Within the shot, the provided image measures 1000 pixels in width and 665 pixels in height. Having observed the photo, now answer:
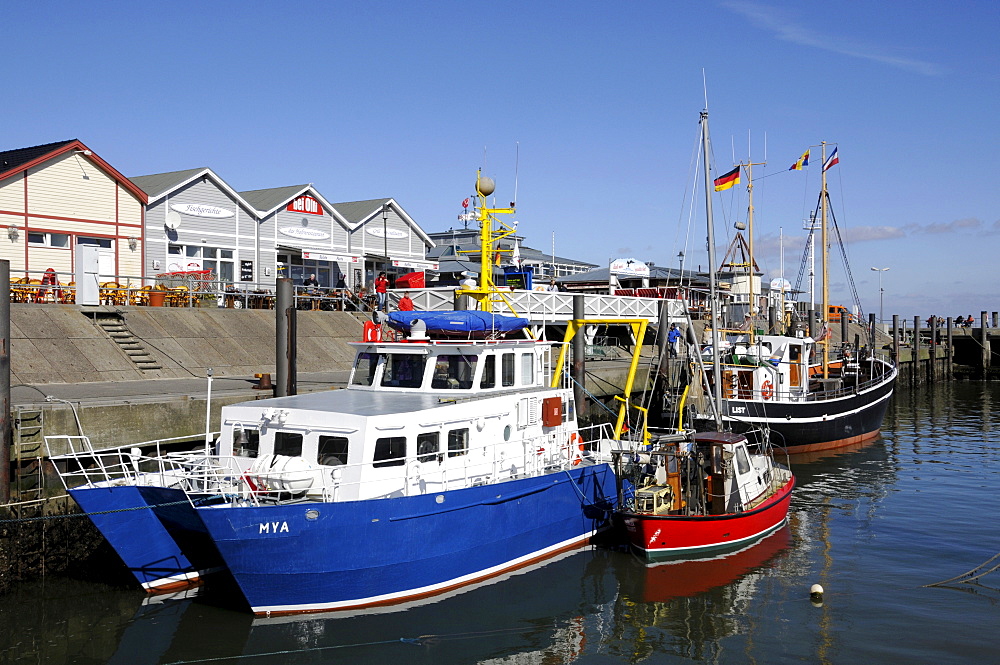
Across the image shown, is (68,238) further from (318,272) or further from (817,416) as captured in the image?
(817,416)

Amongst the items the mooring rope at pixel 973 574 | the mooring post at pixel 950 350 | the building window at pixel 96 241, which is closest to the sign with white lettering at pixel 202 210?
the building window at pixel 96 241

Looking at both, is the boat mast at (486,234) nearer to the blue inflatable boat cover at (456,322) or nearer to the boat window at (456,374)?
the blue inflatable boat cover at (456,322)

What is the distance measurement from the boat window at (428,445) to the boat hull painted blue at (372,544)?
2.93 ft

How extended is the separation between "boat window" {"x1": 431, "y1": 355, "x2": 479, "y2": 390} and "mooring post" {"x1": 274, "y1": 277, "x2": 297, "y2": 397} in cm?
415

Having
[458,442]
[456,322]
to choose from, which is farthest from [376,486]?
[456,322]

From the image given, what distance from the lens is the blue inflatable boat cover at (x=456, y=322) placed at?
54.0 feet

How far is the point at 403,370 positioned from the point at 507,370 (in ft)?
6.73

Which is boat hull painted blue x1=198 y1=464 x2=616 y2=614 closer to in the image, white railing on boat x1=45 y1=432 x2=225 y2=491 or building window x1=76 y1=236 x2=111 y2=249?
white railing on boat x1=45 y1=432 x2=225 y2=491

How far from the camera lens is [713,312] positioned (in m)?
19.3

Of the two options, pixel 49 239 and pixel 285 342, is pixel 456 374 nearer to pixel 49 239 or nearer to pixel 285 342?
pixel 285 342

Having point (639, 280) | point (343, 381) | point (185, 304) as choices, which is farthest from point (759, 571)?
point (639, 280)

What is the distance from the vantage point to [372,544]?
12.9m

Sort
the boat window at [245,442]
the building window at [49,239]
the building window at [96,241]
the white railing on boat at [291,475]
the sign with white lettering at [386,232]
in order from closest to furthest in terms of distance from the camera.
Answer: the white railing on boat at [291,475]
the boat window at [245,442]
the building window at [49,239]
the building window at [96,241]
the sign with white lettering at [386,232]

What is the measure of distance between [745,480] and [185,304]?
20723mm
